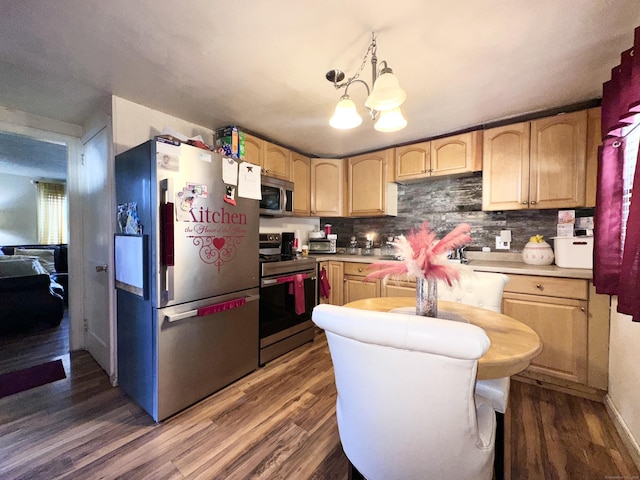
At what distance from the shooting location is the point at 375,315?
28.1 inches

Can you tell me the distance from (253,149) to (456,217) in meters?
2.25

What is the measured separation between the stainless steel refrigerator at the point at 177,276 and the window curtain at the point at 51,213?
5.33m

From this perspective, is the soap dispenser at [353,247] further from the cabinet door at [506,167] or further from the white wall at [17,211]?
the white wall at [17,211]

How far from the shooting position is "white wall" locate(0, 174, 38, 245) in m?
5.10

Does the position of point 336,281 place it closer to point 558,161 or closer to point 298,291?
point 298,291

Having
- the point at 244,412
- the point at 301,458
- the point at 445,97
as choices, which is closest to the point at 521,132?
the point at 445,97

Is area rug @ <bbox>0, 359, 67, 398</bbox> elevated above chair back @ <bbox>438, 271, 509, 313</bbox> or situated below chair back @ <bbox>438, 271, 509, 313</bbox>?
below

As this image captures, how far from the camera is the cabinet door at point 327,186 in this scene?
3387 millimetres

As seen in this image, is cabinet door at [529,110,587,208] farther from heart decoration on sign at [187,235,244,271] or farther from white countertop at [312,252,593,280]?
heart decoration on sign at [187,235,244,271]

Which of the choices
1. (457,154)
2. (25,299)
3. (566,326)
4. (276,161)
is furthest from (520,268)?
(25,299)

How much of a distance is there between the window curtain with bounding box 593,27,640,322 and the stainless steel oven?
6.92 ft

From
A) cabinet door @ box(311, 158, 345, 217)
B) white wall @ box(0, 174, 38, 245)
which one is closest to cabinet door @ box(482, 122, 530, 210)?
cabinet door @ box(311, 158, 345, 217)

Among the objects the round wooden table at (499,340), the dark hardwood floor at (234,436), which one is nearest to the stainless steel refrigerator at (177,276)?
the dark hardwood floor at (234,436)

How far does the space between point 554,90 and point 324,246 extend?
254 centimetres
